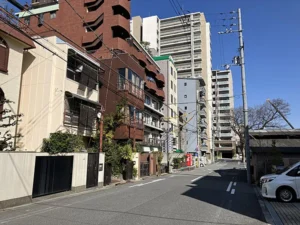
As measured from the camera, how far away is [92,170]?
54.6ft

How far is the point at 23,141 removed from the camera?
1819cm

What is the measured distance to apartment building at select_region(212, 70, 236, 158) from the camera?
11238 cm

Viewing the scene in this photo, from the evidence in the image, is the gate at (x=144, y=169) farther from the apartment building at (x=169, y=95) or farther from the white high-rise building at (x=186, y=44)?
the white high-rise building at (x=186, y=44)

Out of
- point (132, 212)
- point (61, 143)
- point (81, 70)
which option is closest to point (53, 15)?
point (81, 70)

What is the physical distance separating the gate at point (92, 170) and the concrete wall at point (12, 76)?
5073 mm

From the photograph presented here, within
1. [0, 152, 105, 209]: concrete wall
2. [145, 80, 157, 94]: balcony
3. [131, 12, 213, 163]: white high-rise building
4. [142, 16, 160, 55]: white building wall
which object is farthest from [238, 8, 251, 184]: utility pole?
[131, 12, 213, 163]: white high-rise building

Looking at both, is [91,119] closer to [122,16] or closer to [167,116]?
[122,16]

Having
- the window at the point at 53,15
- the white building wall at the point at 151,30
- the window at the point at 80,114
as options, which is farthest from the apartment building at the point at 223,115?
the window at the point at 80,114

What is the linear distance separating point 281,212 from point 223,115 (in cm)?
10869

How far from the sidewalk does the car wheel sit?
25 cm

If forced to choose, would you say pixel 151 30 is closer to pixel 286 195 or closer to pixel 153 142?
pixel 153 142

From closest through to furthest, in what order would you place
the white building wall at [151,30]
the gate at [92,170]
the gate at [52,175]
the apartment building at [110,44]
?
the gate at [52,175] < the gate at [92,170] < the apartment building at [110,44] < the white building wall at [151,30]

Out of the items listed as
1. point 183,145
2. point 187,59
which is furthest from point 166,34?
point 183,145

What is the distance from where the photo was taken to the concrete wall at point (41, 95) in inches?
712
